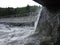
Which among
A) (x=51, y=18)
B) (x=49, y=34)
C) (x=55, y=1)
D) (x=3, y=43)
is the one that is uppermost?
(x=55, y=1)

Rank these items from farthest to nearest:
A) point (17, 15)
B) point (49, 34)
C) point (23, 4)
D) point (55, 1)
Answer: point (23, 4) < point (17, 15) < point (49, 34) < point (55, 1)

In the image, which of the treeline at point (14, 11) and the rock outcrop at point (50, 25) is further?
the treeline at point (14, 11)

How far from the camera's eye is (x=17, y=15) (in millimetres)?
6082

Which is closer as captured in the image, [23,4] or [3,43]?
[3,43]

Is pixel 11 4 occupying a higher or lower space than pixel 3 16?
higher

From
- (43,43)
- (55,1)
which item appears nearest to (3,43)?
(43,43)

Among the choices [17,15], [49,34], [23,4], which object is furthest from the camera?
[23,4]

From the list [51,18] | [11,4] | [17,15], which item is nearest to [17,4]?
[11,4]

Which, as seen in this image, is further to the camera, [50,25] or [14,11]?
[14,11]

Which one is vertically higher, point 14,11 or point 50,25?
point 14,11

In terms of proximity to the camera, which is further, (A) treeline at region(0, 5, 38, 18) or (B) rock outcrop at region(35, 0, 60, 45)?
(A) treeline at region(0, 5, 38, 18)

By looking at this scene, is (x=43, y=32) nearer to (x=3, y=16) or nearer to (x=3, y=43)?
(x=3, y=43)

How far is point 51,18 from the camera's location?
2996mm

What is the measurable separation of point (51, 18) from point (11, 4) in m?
3.87
